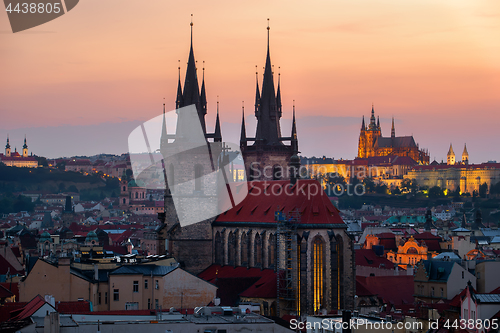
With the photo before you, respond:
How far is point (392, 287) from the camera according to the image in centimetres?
6425

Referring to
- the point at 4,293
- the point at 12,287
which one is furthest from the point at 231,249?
the point at 4,293

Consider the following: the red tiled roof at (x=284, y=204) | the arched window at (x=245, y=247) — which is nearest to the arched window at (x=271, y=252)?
the red tiled roof at (x=284, y=204)

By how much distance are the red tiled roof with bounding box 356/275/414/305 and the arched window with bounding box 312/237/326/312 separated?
571 centimetres

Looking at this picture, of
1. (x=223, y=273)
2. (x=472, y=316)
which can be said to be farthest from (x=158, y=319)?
Answer: (x=223, y=273)

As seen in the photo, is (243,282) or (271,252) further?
(271,252)

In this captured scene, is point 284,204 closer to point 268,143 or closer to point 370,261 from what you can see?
point 268,143

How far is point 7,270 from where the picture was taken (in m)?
67.8

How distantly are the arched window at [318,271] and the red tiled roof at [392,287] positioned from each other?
18.7 ft

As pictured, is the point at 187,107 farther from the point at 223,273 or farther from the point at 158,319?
the point at 158,319

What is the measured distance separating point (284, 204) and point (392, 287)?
1003cm

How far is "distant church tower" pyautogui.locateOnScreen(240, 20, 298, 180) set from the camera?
73.9 meters

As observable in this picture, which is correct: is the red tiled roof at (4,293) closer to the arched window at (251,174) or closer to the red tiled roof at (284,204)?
the red tiled roof at (284,204)

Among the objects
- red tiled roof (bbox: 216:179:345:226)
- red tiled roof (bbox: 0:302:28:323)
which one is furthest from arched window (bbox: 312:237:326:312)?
red tiled roof (bbox: 0:302:28:323)

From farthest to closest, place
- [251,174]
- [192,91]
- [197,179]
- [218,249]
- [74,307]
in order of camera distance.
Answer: [251,174] < [192,91] < [218,249] < [197,179] < [74,307]
